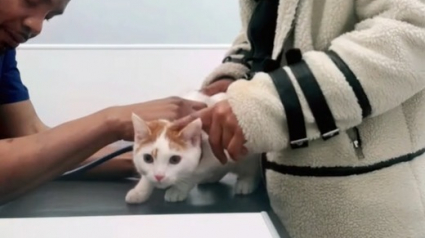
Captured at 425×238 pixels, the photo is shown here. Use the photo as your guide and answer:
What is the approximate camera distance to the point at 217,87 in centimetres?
92

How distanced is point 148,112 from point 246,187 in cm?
18

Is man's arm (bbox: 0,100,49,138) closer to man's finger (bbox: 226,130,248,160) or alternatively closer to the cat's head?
the cat's head

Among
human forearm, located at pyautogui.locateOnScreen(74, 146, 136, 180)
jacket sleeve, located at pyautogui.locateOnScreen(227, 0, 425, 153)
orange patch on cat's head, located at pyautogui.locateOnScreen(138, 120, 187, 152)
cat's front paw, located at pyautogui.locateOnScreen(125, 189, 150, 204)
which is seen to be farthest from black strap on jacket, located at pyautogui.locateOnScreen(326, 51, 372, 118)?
human forearm, located at pyautogui.locateOnScreen(74, 146, 136, 180)

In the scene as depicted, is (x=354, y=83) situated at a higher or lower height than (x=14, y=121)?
higher

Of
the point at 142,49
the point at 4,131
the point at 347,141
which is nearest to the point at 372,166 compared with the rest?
the point at 347,141

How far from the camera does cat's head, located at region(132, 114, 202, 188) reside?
81 cm

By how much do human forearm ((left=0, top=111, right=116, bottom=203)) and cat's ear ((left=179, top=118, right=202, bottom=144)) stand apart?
0.39 ft

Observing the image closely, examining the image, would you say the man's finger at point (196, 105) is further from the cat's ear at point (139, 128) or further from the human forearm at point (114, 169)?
the human forearm at point (114, 169)

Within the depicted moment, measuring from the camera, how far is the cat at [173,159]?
0.81m

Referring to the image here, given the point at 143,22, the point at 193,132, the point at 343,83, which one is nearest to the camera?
the point at 343,83

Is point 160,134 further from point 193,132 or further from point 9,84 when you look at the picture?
point 9,84

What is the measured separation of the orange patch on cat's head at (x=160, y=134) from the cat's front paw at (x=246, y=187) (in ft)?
0.44

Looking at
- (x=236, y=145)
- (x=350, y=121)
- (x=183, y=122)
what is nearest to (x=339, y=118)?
(x=350, y=121)

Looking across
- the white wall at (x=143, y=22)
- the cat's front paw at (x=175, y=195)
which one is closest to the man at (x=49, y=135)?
the cat's front paw at (x=175, y=195)
